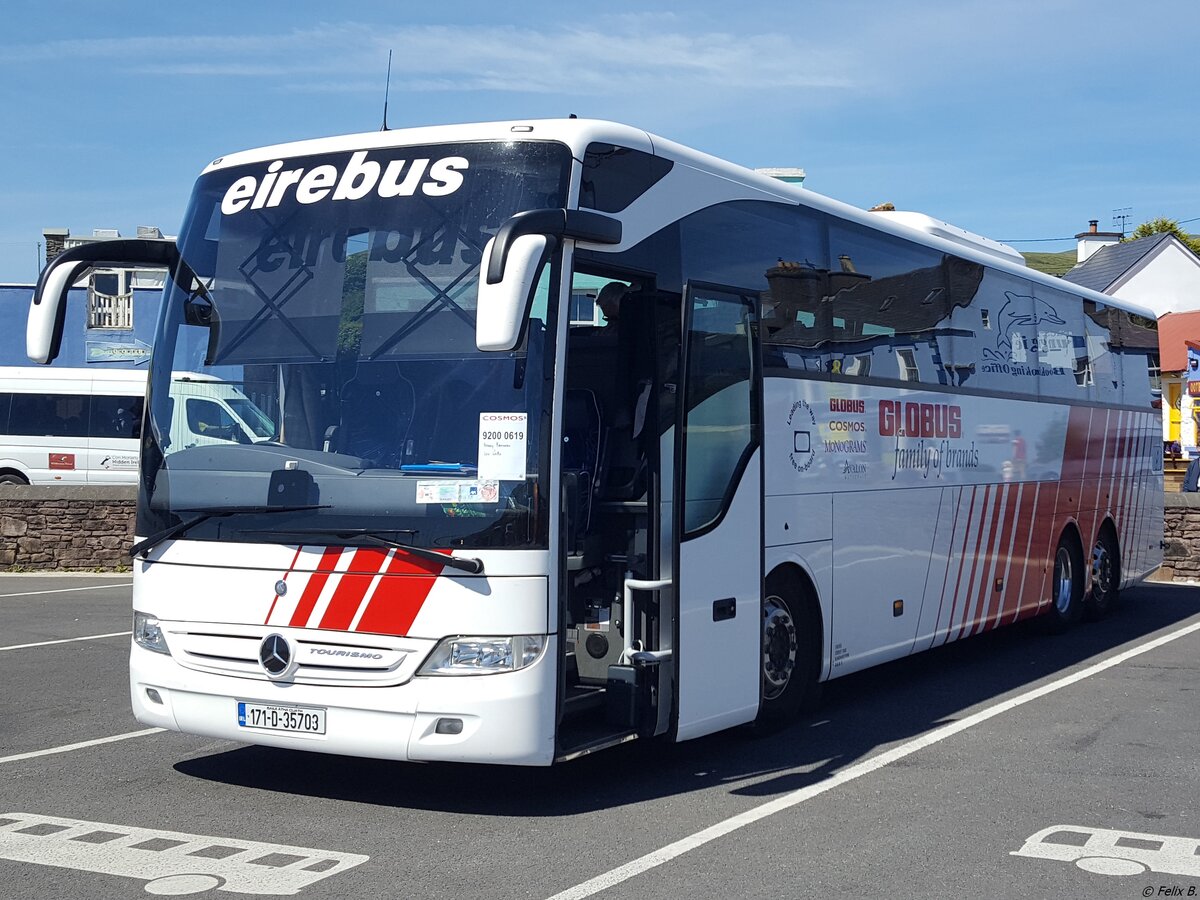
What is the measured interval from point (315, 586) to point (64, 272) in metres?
2.20

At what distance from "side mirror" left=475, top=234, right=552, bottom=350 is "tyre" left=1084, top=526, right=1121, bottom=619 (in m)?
10.7

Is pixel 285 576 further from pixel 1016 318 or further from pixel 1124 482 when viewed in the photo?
pixel 1124 482

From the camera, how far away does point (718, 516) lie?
7781mm

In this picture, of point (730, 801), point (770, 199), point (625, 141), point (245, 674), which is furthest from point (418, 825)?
point (770, 199)

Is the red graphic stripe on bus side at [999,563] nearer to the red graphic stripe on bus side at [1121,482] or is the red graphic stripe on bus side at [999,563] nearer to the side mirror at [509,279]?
the red graphic stripe on bus side at [1121,482]

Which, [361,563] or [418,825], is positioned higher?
[361,563]

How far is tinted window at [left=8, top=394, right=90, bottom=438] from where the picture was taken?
29906mm

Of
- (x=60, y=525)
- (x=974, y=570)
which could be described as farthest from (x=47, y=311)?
(x=60, y=525)

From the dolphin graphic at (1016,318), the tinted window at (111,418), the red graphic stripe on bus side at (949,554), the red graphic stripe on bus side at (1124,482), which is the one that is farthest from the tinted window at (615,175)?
the tinted window at (111,418)

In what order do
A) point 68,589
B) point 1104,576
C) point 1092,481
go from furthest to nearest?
point 68,589
point 1104,576
point 1092,481

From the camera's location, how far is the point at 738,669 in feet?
26.0

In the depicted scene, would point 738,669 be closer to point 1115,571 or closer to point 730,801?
point 730,801

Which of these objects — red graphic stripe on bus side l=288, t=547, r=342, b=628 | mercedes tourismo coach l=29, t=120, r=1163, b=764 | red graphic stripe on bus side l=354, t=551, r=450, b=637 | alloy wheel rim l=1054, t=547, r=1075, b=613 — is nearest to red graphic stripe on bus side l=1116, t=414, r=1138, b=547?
alloy wheel rim l=1054, t=547, r=1075, b=613

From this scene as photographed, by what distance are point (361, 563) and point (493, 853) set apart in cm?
147
